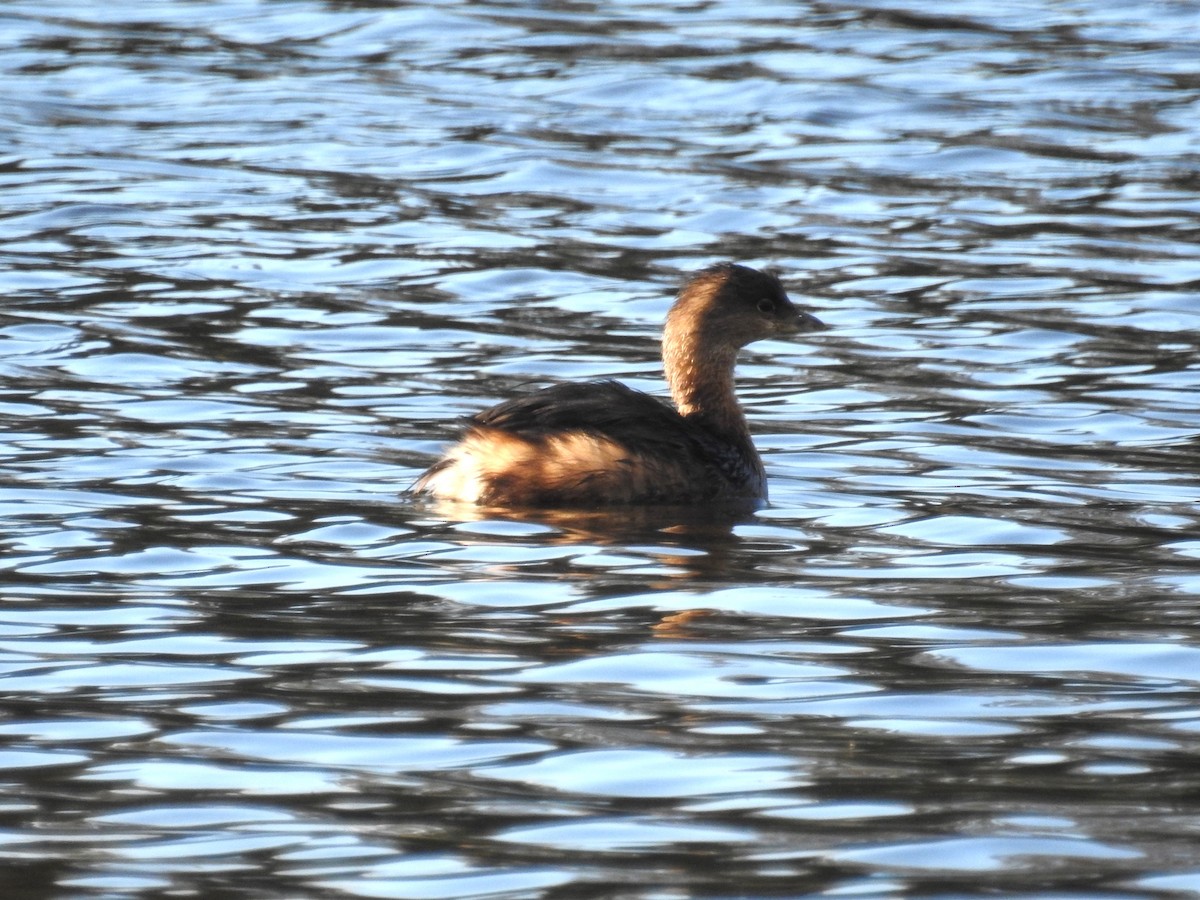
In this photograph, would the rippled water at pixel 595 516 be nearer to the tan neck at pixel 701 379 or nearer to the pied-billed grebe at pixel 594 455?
the pied-billed grebe at pixel 594 455

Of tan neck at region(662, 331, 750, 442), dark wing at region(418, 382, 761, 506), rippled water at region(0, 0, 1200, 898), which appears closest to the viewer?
rippled water at region(0, 0, 1200, 898)

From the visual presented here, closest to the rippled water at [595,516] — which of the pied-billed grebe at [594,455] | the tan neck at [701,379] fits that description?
the pied-billed grebe at [594,455]

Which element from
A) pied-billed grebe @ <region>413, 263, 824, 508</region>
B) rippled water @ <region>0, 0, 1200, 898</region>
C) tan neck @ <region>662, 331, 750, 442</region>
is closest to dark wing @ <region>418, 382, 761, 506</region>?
pied-billed grebe @ <region>413, 263, 824, 508</region>

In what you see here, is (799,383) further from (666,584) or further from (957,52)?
(957,52)

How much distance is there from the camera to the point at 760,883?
164 inches

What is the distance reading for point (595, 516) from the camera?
25.6 feet

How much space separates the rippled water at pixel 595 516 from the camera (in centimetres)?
457

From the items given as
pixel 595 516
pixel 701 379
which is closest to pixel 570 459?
pixel 595 516

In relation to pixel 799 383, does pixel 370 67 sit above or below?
above

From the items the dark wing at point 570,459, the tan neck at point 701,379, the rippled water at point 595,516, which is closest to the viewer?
the rippled water at point 595,516

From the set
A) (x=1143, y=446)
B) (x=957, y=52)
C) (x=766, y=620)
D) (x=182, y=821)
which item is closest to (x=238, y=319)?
(x=1143, y=446)

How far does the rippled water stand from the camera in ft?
15.0

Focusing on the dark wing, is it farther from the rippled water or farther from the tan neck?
the tan neck

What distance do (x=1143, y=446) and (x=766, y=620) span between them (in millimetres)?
2967
